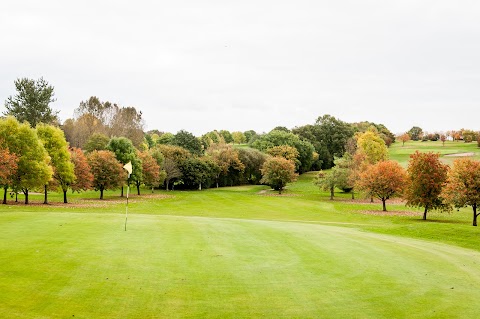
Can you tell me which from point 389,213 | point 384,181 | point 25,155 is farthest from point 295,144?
point 25,155

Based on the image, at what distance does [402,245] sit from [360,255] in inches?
197

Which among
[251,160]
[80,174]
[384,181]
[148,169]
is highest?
[251,160]

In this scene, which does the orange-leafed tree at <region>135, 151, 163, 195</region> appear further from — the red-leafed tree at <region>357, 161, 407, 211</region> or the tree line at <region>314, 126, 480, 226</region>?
the red-leafed tree at <region>357, 161, 407, 211</region>

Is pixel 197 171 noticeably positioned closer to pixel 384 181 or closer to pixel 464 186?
pixel 384 181

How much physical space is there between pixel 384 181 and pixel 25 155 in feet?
134

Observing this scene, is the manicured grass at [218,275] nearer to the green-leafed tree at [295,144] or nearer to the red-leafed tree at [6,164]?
the red-leafed tree at [6,164]

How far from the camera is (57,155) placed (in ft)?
160

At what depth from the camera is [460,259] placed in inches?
710

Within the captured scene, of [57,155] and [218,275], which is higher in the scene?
[57,155]

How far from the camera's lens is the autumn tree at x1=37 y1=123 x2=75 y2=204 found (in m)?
48.7

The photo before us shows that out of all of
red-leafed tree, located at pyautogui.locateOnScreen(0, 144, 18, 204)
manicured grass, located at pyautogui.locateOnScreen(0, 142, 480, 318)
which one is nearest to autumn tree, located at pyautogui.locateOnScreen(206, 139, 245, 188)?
red-leafed tree, located at pyautogui.locateOnScreen(0, 144, 18, 204)

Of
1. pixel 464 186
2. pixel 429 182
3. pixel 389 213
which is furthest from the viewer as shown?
pixel 389 213

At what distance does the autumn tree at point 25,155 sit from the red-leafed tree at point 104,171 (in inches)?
546

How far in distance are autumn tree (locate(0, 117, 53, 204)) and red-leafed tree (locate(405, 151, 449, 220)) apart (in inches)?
1491
